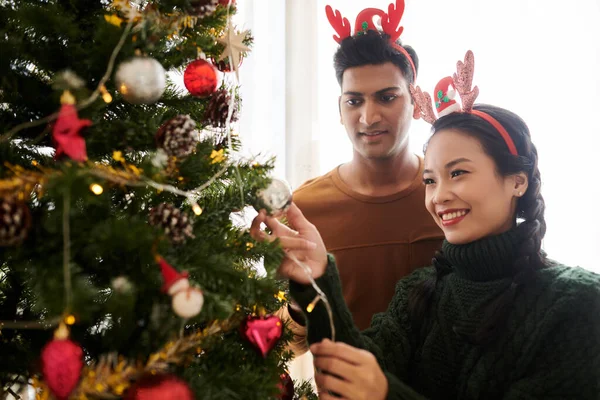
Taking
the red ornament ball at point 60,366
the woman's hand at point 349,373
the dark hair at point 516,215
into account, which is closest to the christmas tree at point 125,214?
the red ornament ball at point 60,366

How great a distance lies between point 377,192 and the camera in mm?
1624

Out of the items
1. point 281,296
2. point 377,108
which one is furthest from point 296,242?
point 377,108

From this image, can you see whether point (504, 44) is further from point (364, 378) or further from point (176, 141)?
point (176, 141)

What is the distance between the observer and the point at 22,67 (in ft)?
2.51

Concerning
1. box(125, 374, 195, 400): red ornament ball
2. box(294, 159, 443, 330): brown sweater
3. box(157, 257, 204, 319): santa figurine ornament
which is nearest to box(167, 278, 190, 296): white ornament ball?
box(157, 257, 204, 319): santa figurine ornament

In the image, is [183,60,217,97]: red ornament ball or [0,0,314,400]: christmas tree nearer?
[0,0,314,400]: christmas tree

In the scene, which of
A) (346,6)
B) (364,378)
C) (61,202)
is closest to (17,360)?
(61,202)

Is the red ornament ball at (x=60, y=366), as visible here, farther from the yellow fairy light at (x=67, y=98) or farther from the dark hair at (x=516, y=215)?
the dark hair at (x=516, y=215)

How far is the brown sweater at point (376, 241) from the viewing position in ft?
5.02

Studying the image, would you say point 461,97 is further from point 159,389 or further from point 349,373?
point 159,389

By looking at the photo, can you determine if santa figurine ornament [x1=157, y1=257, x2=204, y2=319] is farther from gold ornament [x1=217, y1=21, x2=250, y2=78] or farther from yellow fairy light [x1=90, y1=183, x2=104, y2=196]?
gold ornament [x1=217, y1=21, x2=250, y2=78]

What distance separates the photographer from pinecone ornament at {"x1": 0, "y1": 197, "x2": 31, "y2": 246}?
2.06 feet

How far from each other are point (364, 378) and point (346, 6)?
4.64 ft

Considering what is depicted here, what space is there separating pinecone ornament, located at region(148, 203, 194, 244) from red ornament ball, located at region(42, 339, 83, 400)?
→ 7.0 inches
